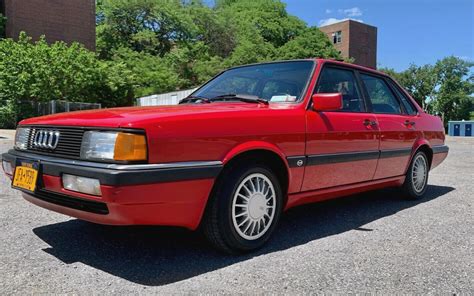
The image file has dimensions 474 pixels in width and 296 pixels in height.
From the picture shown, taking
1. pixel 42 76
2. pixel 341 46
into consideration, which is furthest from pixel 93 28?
pixel 341 46

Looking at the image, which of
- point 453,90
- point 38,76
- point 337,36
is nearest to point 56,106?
point 38,76

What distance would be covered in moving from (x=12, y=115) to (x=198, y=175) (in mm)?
22272

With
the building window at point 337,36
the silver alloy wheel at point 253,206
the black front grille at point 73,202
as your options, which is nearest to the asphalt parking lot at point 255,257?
the silver alloy wheel at point 253,206

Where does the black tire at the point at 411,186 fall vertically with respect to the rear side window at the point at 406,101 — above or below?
below

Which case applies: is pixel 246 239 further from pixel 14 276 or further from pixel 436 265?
pixel 14 276

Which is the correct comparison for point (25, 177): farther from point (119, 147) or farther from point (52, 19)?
point (52, 19)

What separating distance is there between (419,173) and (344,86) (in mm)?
1785

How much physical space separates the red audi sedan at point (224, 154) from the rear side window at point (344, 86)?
1cm

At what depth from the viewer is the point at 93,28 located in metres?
32.9

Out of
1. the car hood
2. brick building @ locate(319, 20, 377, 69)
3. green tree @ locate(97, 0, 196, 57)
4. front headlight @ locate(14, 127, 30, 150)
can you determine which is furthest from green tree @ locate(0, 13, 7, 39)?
brick building @ locate(319, 20, 377, 69)

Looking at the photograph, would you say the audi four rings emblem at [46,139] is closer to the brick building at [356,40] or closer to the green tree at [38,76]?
the green tree at [38,76]

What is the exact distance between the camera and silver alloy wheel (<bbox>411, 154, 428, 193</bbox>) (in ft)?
16.9

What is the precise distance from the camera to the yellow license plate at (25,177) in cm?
292

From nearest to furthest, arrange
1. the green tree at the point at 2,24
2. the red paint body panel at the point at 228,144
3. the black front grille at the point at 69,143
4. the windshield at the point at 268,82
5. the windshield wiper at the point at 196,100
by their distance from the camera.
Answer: the red paint body panel at the point at 228,144, the black front grille at the point at 69,143, the windshield at the point at 268,82, the windshield wiper at the point at 196,100, the green tree at the point at 2,24
